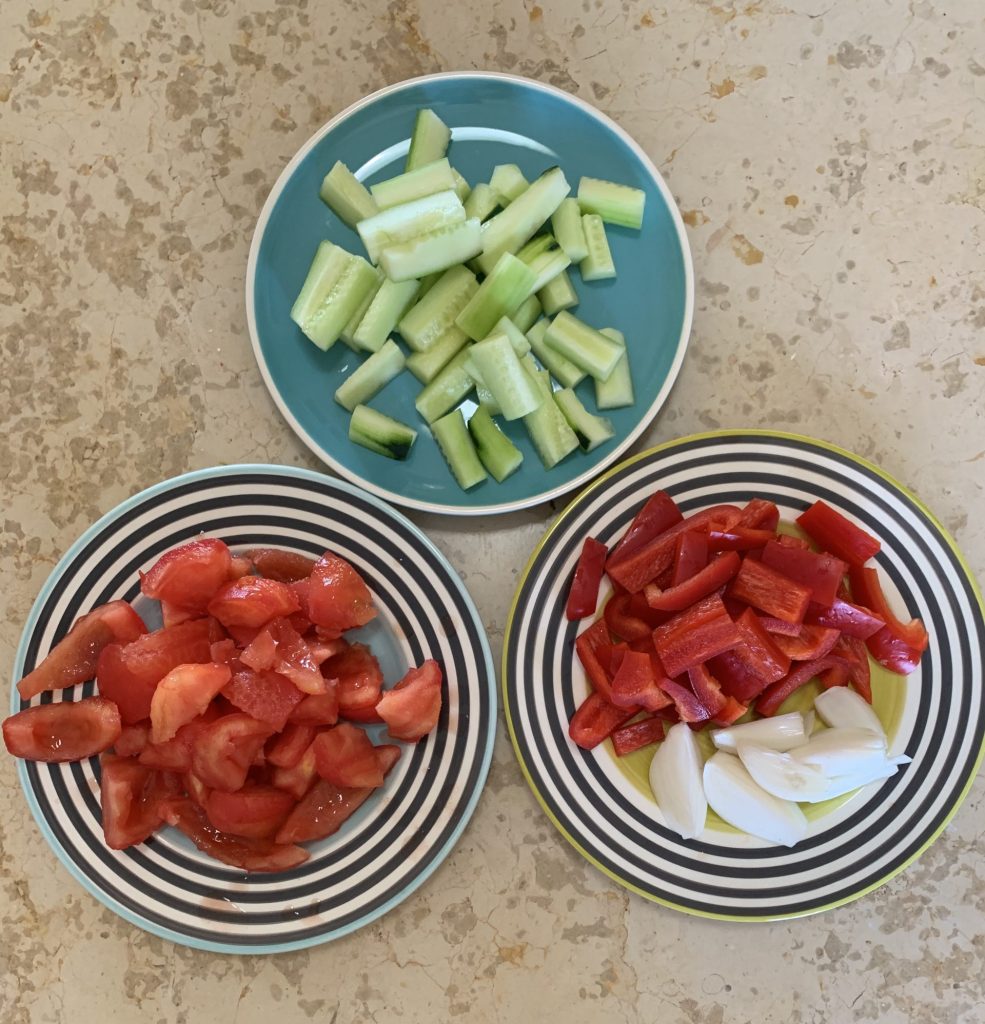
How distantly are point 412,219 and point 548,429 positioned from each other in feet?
1.22

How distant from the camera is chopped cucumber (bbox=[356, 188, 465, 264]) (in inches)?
49.6

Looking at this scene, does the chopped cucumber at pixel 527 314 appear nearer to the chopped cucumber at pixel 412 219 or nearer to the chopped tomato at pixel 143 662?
the chopped cucumber at pixel 412 219

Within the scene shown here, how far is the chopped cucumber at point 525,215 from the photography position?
4.23ft

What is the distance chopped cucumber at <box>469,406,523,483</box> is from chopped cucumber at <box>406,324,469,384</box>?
9cm

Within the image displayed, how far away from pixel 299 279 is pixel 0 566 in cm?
70

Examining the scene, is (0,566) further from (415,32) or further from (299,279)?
(415,32)

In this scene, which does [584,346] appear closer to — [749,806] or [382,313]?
[382,313]

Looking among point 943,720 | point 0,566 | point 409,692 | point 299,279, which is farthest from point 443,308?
point 943,720

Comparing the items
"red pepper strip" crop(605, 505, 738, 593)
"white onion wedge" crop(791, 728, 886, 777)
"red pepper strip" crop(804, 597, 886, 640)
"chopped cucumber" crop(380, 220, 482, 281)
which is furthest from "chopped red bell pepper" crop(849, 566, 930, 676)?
"chopped cucumber" crop(380, 220, 482, 281)

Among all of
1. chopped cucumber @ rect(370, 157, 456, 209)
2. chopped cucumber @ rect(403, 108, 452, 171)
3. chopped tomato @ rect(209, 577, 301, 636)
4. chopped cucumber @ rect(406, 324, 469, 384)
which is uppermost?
chopped cucumber @ rect(403, 108, 452, 171)

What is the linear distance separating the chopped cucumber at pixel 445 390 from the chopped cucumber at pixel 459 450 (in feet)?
0.06

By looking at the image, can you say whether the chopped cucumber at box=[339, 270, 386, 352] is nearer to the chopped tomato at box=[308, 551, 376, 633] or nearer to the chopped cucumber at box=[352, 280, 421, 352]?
the chopped cucumber at box=[352, 280, 421, 352]

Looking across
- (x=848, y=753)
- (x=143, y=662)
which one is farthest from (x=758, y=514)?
(x=143, y=662)

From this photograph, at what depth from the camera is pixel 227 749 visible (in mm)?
1210
